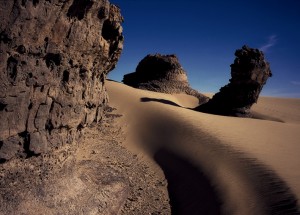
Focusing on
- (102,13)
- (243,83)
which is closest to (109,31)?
(102,13)

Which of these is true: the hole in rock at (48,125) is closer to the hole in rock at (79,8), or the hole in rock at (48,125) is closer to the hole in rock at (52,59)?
the hole in rock at (52,59)

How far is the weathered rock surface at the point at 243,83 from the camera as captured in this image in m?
18.1

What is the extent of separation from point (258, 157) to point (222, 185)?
203 centimetres

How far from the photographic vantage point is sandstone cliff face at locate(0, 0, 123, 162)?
5320mm

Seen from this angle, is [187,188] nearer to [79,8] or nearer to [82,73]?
[82,73]

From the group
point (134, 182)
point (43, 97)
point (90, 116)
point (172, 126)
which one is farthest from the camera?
point (172, 126)

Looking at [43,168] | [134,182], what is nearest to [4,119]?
[43,168]

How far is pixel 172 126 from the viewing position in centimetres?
1438

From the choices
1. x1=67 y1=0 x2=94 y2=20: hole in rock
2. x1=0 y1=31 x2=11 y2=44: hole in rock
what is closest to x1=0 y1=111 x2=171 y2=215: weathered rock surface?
x1=0 y1=31 x2=11 y2=44: hole in rock

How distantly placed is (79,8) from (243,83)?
14368mm

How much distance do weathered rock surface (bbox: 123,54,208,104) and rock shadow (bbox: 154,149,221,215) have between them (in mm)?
13934

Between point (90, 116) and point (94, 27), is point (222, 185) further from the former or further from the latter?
point (94, 27)

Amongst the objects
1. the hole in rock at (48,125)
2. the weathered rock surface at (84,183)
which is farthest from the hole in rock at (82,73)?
the weathered rock surface at (84,183)

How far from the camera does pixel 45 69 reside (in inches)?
242
